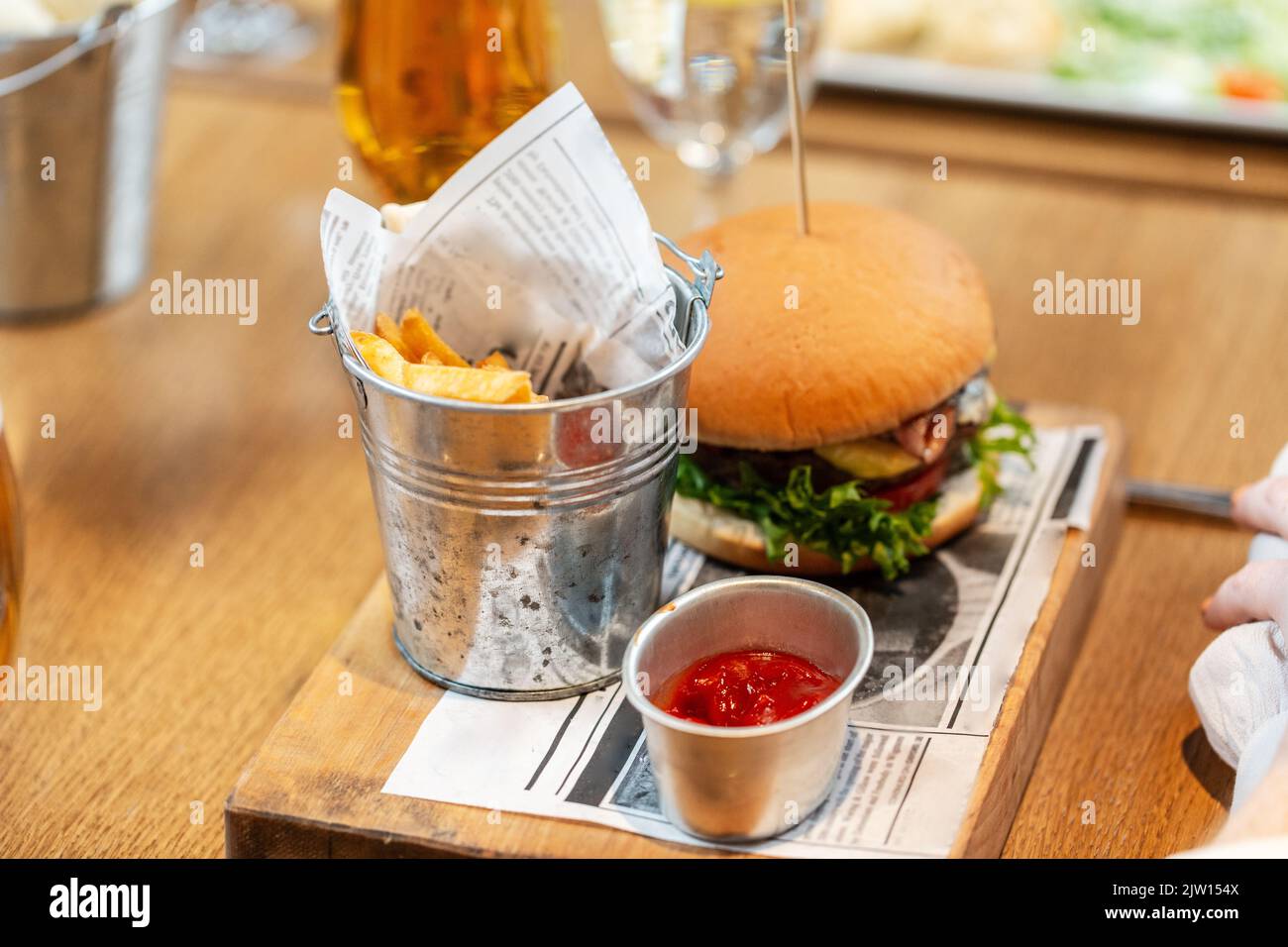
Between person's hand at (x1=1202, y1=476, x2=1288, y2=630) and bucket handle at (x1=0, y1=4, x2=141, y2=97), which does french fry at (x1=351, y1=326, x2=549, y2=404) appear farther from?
bucket handle at (x1=0, y1=4, x2=141, y2=97)

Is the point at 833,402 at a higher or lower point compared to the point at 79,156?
lower

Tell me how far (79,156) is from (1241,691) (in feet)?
4.98

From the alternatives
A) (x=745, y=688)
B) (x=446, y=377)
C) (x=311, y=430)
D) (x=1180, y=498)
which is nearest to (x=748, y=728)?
(x=745, y=688)

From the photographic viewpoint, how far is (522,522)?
1.14 meters

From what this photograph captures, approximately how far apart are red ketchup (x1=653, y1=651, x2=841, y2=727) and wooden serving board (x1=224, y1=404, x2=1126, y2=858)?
0.11 m

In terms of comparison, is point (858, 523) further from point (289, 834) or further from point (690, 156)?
point (690, 156)

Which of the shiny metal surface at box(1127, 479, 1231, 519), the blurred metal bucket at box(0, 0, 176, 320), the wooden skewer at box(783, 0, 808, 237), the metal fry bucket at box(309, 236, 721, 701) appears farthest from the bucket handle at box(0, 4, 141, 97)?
the shiny metal surface at box(1127, 479, 1231, 519)

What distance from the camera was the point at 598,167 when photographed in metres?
1.22

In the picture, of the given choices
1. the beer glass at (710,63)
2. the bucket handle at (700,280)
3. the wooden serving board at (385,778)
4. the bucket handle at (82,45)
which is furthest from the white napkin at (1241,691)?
the bucket handle at (82,45)

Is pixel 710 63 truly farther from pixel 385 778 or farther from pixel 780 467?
pixel 385 778

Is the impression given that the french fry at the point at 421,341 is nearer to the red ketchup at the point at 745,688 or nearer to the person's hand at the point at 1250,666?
the red ketchup at the point at 745,688
